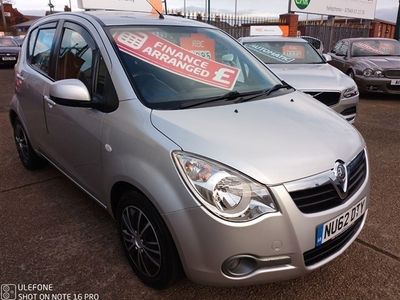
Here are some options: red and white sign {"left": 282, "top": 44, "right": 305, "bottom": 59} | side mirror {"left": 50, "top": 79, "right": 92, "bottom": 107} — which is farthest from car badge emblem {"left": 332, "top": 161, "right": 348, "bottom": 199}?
red and white sign {"left": 282, "top": 44, "right": 305, "bottom": 59}

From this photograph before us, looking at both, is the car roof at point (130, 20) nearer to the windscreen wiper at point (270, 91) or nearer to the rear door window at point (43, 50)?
the rear door window at point (43, 50)

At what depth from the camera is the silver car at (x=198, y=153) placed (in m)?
1.90

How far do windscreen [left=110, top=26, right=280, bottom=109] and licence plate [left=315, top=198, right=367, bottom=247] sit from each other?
1.11 metres

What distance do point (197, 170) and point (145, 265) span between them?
32.2 inches

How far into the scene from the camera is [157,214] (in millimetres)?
2084

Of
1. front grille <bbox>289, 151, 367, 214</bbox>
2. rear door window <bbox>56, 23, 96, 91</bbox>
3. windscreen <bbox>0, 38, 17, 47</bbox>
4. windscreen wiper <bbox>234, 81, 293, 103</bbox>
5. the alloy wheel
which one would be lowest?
windscreen <bbox>0, 38, 17, 47</bbox>

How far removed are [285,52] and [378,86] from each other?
2.79m

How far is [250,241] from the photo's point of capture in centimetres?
188

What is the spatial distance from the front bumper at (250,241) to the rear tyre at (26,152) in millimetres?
2845

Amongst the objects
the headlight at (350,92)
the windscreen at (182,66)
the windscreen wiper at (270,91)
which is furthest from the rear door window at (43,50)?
the headlight at (350,92)

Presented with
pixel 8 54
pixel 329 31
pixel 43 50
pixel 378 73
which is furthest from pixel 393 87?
pixel 8 54

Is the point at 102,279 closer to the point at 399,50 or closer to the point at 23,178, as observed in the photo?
the point at 23,178

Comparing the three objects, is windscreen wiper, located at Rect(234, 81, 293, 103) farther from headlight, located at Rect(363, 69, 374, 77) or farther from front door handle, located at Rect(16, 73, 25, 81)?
headlight, located at Rect(363, 69, 374, 77)

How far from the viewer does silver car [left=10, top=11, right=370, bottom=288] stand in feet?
6.24
